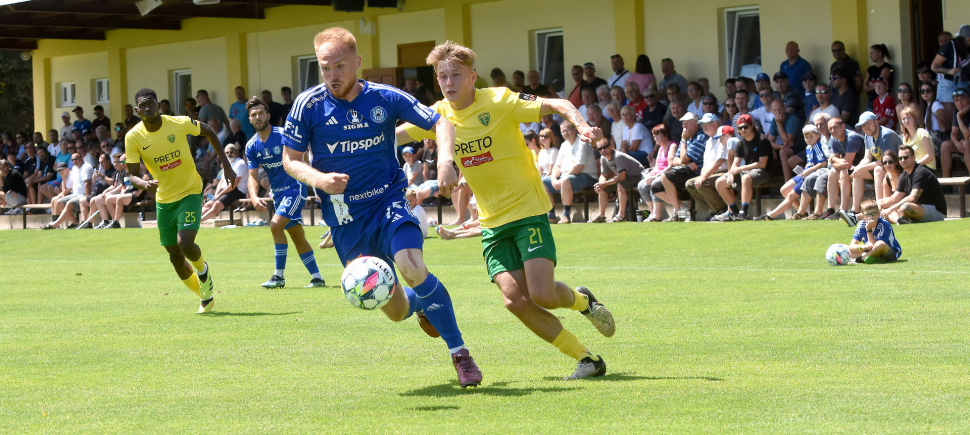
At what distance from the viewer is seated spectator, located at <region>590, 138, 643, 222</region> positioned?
19.6m

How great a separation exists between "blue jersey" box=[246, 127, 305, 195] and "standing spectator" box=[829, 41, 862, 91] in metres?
10.0

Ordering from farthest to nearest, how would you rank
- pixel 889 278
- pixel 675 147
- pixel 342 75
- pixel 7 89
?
pixel 7 89, pixel 675 147, pixel 889 278, pixel 342 75

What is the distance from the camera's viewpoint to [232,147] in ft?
81.3

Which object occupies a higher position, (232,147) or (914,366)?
(232,147)

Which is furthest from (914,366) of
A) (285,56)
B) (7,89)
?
(7,89)

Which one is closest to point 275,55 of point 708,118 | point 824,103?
point 708,118

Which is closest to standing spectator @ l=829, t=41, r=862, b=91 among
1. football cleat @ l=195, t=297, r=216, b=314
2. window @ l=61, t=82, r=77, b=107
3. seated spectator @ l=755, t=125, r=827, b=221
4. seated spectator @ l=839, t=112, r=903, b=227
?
seated spectator @ l=755, t=125, r=827, b=221

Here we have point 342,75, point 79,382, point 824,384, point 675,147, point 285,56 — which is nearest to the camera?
point 824,384

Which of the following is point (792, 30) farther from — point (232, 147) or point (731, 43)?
point (232, 147)

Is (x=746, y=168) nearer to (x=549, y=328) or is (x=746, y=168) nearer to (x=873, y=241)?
(x=873, y=241)

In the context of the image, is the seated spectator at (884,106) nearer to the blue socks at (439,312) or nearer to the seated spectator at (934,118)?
the seated spectator at (934,118)

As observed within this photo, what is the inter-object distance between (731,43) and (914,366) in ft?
55.1

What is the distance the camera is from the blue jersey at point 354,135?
6.36m

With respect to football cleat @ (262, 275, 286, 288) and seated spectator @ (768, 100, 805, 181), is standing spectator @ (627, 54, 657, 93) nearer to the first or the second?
seated spectator @ (768, 100, 805, 181)
